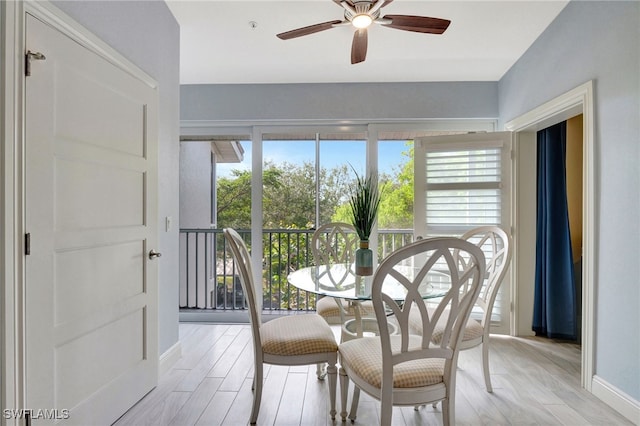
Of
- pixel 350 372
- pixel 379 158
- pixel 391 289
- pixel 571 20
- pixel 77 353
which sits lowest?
pixel 350 372

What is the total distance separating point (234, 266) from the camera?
381 centimetres

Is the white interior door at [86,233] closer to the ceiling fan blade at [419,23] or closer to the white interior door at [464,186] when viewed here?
the ceiling fan blade at [419,23]

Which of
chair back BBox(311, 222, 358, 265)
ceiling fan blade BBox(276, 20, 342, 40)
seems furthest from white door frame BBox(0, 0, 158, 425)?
chair back BBox(311, 222, 358, 265)

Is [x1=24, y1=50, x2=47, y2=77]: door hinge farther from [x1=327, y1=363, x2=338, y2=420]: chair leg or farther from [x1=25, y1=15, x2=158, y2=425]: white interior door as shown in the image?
[x1=327, y1=363, x2=338, y2=420]: chair leg

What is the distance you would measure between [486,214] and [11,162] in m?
3.40

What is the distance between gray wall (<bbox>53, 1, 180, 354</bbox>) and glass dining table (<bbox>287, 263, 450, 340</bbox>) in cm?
99

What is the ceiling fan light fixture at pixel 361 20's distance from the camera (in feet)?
5.92

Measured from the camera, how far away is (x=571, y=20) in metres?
2.29

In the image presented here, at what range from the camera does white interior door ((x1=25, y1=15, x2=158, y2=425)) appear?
1.32 m

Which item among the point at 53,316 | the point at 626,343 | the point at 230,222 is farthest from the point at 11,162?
the point at 626,343

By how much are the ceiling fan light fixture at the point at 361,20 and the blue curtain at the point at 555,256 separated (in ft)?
7.38

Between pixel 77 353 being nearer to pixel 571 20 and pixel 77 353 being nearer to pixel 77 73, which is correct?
pixel 77 73

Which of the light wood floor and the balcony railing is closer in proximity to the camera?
the light wood floor

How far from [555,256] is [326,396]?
252 cm
